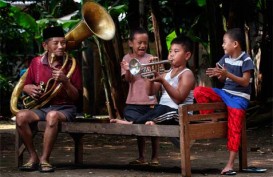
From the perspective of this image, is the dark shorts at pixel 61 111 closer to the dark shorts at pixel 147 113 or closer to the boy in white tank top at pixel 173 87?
the boy in white tank top at pixel 173 87

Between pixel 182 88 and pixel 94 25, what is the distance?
144cm

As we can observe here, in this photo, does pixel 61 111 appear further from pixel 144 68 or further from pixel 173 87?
pixel 173 87

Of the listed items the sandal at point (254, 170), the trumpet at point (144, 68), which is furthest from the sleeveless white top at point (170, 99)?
the sandal at point (254, 170)

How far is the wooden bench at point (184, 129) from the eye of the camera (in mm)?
6945

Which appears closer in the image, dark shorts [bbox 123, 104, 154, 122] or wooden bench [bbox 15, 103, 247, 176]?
wooden bench [bbox 15, 103, 247, 176]

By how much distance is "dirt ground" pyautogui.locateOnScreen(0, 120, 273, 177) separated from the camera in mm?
7488

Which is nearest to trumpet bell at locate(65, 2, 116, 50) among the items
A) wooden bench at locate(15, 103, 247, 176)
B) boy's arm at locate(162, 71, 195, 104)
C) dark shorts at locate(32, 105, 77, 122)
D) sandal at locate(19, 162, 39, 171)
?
dark shorts at locate(32, 105, 77, 122)

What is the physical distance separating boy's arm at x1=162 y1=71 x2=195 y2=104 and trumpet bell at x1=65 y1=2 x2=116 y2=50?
1.14 m

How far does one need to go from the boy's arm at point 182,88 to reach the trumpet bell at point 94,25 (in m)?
1.14

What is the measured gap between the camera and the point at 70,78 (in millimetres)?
7730

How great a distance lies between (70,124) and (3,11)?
7.53 m

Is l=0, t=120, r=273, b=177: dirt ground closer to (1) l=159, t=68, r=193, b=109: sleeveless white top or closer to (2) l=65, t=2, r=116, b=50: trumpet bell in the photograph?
(1) l=159, t=68, r=193, b=109: sleeveless white top

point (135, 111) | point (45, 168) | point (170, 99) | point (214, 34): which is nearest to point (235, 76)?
point (170, 99)

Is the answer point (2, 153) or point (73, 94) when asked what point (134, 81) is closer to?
point (73, 94)
